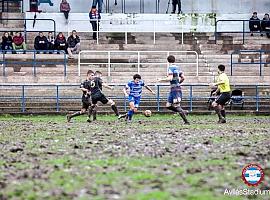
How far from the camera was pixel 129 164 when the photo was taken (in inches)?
526

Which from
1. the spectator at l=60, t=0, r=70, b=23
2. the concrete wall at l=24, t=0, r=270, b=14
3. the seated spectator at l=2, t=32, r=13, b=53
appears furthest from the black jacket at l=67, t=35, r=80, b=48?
the concrete wall at l=24, t=0, r=270, b=14

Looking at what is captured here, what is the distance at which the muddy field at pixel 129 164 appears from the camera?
10625mm

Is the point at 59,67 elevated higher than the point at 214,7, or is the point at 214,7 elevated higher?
the point at 214,7

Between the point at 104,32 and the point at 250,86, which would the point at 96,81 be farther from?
the point at 104,32

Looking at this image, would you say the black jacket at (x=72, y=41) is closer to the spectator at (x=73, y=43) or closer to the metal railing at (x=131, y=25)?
the spectator at (x=73, y=43)

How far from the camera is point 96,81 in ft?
92.0

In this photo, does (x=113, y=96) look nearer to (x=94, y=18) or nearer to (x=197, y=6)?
(x=94, y=18)

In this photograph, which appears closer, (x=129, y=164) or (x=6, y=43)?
(x=129, y=164)

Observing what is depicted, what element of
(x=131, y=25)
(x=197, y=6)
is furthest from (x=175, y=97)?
(x=197, y=6)

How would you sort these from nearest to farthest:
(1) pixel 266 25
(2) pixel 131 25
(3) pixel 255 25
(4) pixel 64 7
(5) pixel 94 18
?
(5) pixel 94 18 → (1) pixel 266 25 → (3) pixel 255 25 → (4) pixel 64 7 → (2) pixel 131 25

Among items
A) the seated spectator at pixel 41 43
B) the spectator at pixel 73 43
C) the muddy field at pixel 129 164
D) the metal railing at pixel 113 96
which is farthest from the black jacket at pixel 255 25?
the muddy field at pixel 129 164

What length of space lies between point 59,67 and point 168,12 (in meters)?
9.19

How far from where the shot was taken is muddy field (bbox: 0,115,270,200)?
1062 cm

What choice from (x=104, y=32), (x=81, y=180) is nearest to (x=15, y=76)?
(x=104, y=32)
